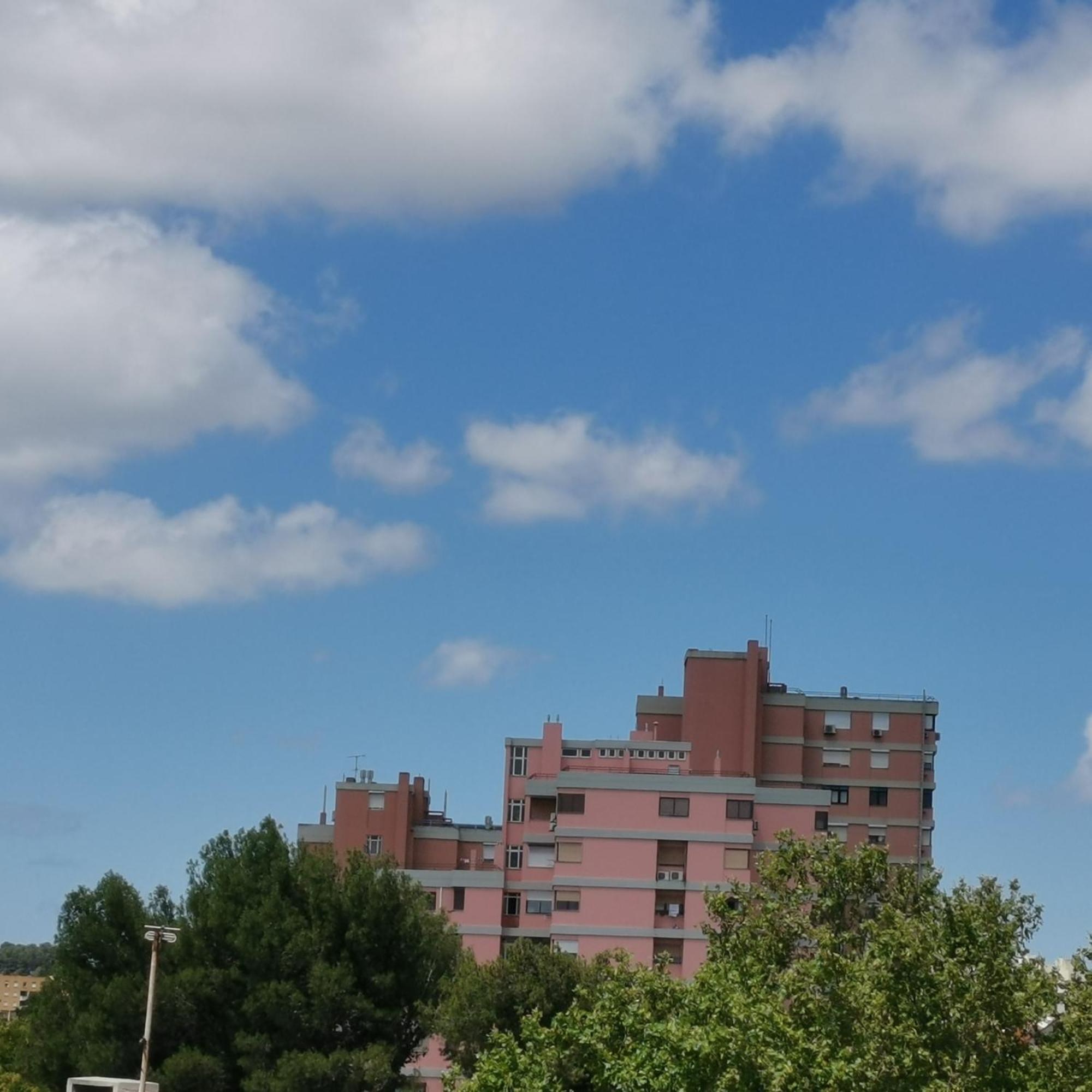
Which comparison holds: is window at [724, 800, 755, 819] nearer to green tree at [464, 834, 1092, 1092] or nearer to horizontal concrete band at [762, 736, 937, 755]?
horizontal concrete band at [762, 736, 937, 755]

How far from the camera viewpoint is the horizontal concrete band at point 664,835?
76688mm

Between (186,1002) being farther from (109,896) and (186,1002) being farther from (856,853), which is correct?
(856,853)

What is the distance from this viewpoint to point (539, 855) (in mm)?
80438

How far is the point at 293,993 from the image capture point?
5066 centimetres

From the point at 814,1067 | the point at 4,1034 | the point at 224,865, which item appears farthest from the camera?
the point at 4,1034

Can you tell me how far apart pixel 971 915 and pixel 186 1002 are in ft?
76.2

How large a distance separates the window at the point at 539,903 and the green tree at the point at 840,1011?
3756 cm

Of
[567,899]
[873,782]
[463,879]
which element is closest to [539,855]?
[463,879]

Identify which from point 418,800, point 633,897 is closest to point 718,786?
point 633,897

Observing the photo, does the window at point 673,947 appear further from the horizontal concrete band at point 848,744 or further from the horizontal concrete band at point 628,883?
the horizontal concrete band at point 848,744

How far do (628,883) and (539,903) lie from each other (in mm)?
5145

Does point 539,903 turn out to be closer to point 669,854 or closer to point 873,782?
point 669,854

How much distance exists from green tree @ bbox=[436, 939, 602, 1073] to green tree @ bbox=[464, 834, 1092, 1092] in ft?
32.2

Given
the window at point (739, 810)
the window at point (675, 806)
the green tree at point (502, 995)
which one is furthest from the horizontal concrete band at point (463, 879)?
the green tree at point (502, 995)
